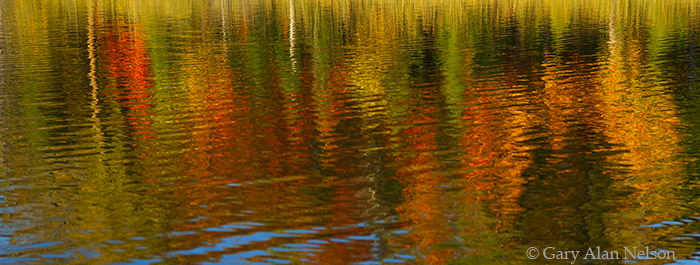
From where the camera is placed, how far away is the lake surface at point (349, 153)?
590 inches

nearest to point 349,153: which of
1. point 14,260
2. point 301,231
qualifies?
point 301,231

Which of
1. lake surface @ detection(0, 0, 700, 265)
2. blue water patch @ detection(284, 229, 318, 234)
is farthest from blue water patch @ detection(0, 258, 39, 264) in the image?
blue water patch @ detection(284, 229, 318, 234)

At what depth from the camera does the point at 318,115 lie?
27312mm

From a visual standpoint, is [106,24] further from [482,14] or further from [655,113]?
[655,113]

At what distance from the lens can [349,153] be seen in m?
21.8

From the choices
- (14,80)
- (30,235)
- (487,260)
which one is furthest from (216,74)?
(487,260)

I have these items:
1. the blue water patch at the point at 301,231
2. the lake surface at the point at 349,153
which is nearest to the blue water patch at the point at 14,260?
the lake surface at the point at 349,153

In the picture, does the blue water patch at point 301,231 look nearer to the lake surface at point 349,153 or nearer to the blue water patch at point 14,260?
the lake surface at point 349,153

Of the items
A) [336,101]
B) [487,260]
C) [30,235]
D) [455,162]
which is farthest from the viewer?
[336,101]

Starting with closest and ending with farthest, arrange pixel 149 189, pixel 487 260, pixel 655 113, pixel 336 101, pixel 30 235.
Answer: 1. pixel 487 260
2. pixel 30 235
3. pixel 149 189
4. pixel 655 113
5. pixel 336 101

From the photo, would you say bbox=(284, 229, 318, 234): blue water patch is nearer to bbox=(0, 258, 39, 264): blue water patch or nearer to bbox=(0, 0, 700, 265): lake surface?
bbox=(0, 0, 700, 265): lake surface

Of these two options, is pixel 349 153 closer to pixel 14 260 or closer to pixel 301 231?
pixel 301 231

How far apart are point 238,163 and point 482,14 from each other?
182 ft

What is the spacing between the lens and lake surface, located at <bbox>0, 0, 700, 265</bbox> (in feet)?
49.2
